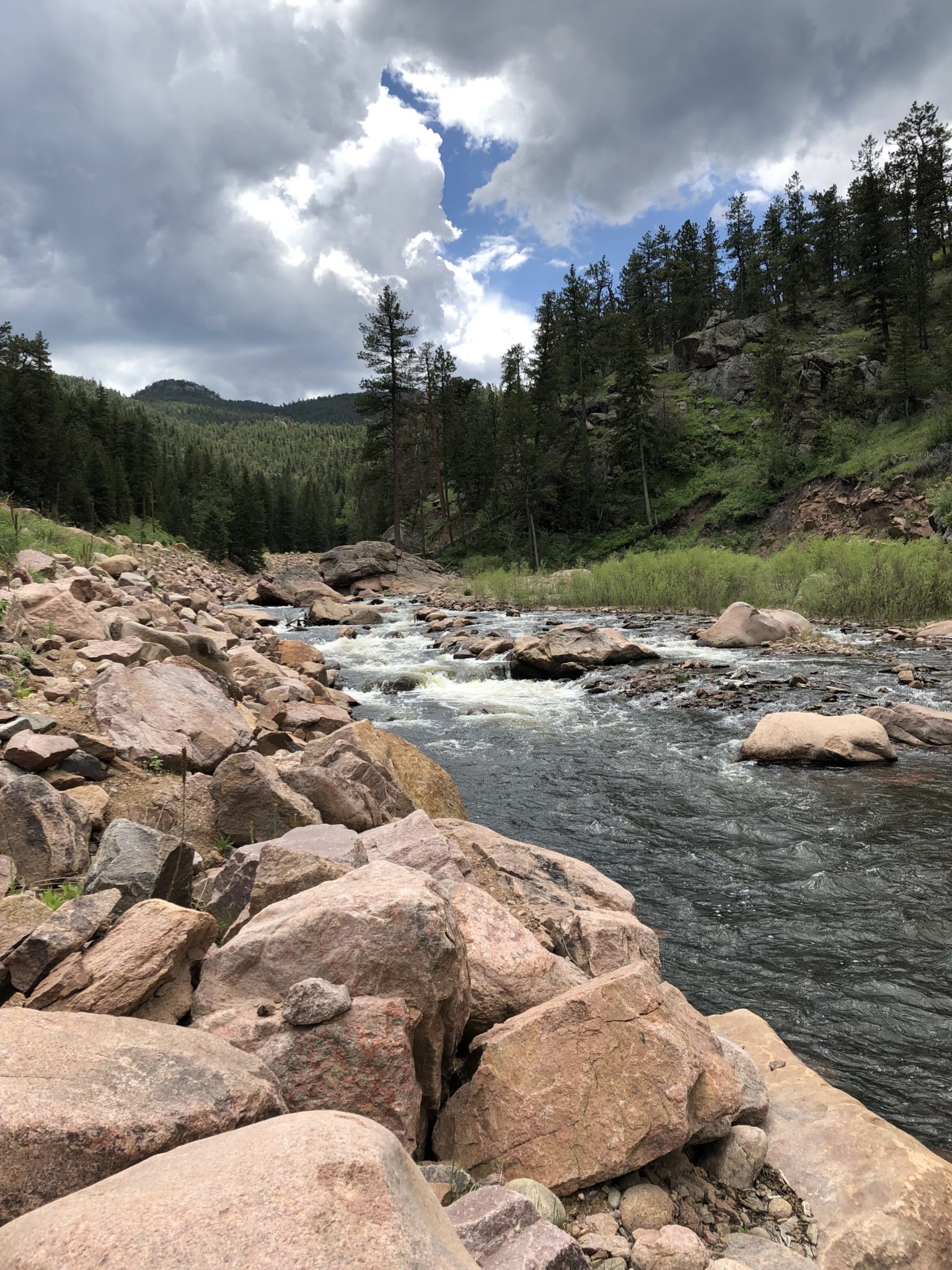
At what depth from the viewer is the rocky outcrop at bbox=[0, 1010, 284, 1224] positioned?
1658mm

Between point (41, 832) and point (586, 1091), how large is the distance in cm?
311

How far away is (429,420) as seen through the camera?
53.4m

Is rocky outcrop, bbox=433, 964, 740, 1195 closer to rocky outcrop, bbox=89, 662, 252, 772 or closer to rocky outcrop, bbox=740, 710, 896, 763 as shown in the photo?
rocky outcrop, bbox=89, 662, 252, 772

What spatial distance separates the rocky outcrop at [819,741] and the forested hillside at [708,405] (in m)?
26.3

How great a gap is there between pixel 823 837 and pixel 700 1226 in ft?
17.3

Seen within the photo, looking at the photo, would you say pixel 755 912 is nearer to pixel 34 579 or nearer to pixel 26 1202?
pixel 26 1202

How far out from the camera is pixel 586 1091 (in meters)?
2.68

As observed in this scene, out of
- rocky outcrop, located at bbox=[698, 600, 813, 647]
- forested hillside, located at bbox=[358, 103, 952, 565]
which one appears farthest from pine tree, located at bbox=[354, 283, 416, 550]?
rocky outcrop, located at bbox=[698, 600, 813, 647]

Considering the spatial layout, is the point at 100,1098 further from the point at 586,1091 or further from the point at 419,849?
the point at 419,849

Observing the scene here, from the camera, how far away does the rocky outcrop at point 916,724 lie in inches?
372

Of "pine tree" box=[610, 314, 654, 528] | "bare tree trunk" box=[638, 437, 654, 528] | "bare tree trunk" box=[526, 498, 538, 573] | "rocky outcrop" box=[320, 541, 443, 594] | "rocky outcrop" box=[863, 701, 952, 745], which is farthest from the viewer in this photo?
"pine tree" box=[610, 314, 654, 528]

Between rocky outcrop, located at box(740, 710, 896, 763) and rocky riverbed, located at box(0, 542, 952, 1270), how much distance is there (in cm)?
71

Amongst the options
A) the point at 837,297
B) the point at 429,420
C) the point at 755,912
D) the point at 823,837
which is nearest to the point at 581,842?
the point at 755,912

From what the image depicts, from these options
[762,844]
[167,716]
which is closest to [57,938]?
[167,716]
